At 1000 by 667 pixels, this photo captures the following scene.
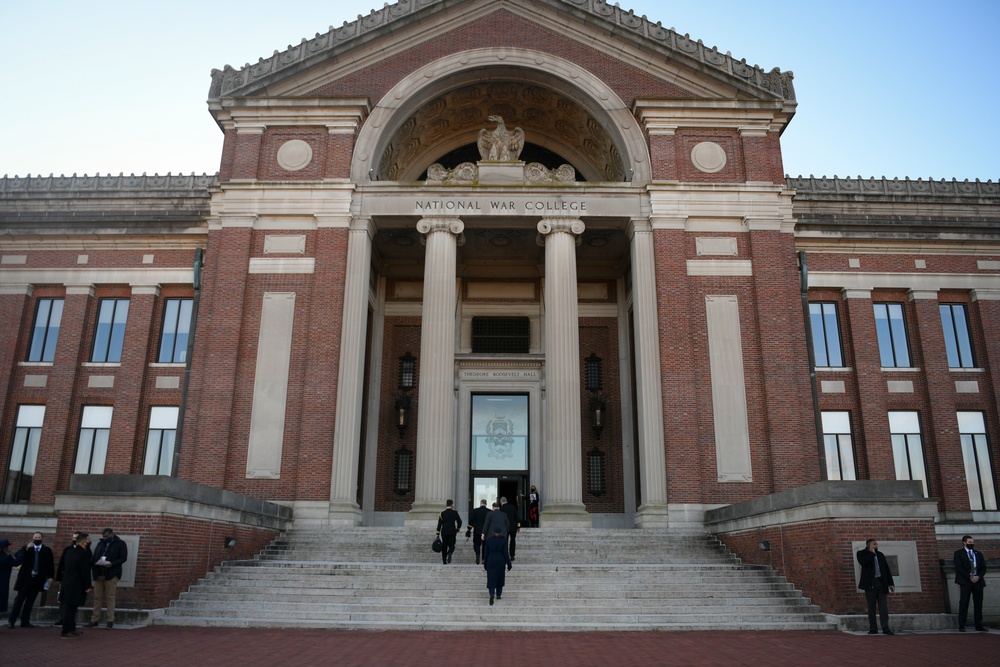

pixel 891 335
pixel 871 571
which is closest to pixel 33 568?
A: pixel 871 571

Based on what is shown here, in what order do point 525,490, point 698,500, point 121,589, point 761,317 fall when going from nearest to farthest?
point 121,589 → point 698,500 → point 761,317 → point 525,490

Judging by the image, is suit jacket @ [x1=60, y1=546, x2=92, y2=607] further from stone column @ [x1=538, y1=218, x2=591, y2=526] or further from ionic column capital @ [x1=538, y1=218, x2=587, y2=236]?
ionic column capital @ [x1=538, y1=218, x2=587, y2=236]

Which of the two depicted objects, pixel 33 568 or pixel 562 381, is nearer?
pixel 33 568

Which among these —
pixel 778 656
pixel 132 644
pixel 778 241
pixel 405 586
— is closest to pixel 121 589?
pixel 132 644

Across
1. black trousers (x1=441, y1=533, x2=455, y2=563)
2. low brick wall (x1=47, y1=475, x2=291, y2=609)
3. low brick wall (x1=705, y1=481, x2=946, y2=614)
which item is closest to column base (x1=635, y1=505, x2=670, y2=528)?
low brick wall (x1=705, y1=481, x2=946, y2=614)

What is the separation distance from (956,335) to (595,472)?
13.8 metres

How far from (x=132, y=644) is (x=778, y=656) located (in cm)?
954

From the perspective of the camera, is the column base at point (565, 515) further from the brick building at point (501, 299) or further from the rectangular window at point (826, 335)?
the rectangular window at point (826, 335)

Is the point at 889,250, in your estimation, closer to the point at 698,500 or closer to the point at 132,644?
the point at 698,500

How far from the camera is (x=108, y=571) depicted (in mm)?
13867

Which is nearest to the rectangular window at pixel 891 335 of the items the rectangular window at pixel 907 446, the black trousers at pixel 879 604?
the rectangular window at pixel 907 446

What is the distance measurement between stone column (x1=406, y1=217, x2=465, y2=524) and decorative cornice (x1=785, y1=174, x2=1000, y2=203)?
534 inches

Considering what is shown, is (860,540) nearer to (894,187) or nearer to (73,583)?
(73,583)

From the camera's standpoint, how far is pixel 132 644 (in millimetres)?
11773
